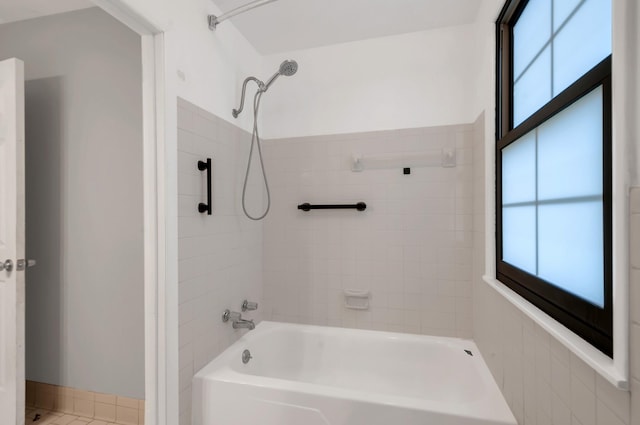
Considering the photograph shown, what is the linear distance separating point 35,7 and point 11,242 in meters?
1.40

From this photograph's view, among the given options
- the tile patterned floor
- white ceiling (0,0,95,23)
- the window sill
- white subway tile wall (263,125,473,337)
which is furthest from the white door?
the window sill

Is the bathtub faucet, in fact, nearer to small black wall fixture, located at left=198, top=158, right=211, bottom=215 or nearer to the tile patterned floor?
small black wall fixture, located at left=198, top=158, right=211, bottom=215

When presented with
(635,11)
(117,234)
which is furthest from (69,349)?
(635,11)

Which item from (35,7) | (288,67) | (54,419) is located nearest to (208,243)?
(288,67)

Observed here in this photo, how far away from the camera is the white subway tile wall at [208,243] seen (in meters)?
1.38

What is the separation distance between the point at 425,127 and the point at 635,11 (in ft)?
4.54

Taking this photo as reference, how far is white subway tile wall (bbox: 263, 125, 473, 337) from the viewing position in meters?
1.87

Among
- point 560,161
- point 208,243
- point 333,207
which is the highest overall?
point 560,161

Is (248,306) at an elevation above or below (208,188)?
below

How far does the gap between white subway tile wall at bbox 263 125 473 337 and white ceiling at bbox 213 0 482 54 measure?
0.66 metres

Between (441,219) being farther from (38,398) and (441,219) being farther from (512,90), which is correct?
(38,398)

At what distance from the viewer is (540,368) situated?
2.98ft

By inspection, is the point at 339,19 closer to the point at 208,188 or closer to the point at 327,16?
the point at 327,16

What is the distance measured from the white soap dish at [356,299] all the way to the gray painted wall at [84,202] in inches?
50.1
